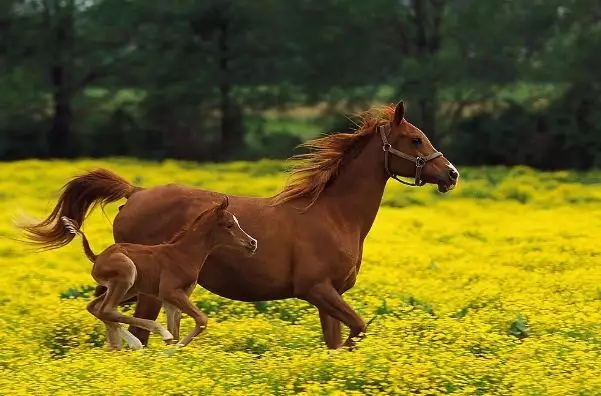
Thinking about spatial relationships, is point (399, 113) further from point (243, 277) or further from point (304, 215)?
point (243, 277)

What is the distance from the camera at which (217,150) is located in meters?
40.5

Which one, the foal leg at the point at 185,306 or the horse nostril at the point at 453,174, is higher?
the horse nostril at the point at 453,174

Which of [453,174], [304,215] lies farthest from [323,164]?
[453,174]

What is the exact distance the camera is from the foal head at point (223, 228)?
10.5 meters

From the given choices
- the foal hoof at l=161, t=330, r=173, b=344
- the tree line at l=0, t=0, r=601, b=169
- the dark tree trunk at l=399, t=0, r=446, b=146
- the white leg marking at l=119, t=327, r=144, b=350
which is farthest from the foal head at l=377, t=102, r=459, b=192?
the dark tree trunk at l=399, t=0, r=446, b=146

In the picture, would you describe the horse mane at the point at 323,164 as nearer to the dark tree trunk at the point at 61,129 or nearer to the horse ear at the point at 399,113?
the horse ear at the point at 399,113

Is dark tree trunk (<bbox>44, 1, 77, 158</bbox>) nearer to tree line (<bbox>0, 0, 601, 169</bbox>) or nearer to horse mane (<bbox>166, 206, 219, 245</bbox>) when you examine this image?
tree line (<bbox>0, 0, 601, 169</bbox>)

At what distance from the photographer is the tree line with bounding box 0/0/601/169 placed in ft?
127

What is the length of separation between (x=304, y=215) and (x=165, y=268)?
1.57 meters

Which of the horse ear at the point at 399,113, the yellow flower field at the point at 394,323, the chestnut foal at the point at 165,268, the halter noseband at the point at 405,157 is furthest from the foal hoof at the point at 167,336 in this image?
the horse ear at the point at 399,113

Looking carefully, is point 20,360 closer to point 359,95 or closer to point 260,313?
point 260,313

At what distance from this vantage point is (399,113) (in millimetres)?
11320

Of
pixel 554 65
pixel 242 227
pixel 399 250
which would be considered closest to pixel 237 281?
pixel 242 227

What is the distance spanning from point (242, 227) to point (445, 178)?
1.97 meters
